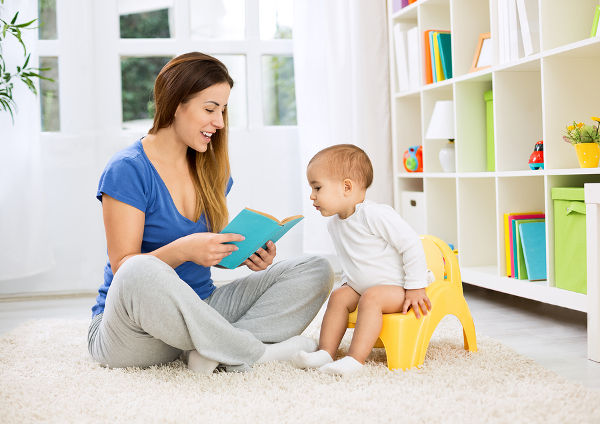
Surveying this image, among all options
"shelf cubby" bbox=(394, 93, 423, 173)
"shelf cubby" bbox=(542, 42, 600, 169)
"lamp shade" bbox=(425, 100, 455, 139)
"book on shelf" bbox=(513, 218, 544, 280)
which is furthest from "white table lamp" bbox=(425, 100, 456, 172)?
"shelf cubby" bbox=(542, 42, 600, 169)

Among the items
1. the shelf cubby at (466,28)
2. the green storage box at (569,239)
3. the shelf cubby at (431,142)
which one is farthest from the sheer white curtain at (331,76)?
the green storage box at (569,239)

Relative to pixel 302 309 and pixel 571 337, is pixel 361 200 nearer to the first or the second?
pixel 302 309

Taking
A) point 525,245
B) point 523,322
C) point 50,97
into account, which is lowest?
point 523,322

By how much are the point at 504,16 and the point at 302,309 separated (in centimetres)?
132

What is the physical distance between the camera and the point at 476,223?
106 inches

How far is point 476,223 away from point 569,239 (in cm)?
70

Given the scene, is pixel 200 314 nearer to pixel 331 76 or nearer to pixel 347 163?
pixel 347 163

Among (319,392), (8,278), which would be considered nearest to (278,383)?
(319,392)

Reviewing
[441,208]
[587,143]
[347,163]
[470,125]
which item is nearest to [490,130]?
[470,125]

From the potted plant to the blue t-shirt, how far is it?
1.10m

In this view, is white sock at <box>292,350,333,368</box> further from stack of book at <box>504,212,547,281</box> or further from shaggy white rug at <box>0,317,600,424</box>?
stack of book at <box>504,212,547,281</box>

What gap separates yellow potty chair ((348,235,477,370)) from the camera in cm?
155

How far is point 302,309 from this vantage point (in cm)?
173

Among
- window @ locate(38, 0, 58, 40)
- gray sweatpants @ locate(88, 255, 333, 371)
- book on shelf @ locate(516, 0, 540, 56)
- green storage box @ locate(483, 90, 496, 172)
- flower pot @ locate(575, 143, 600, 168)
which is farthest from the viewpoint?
window @ locate(38, 0, 58, 40)
